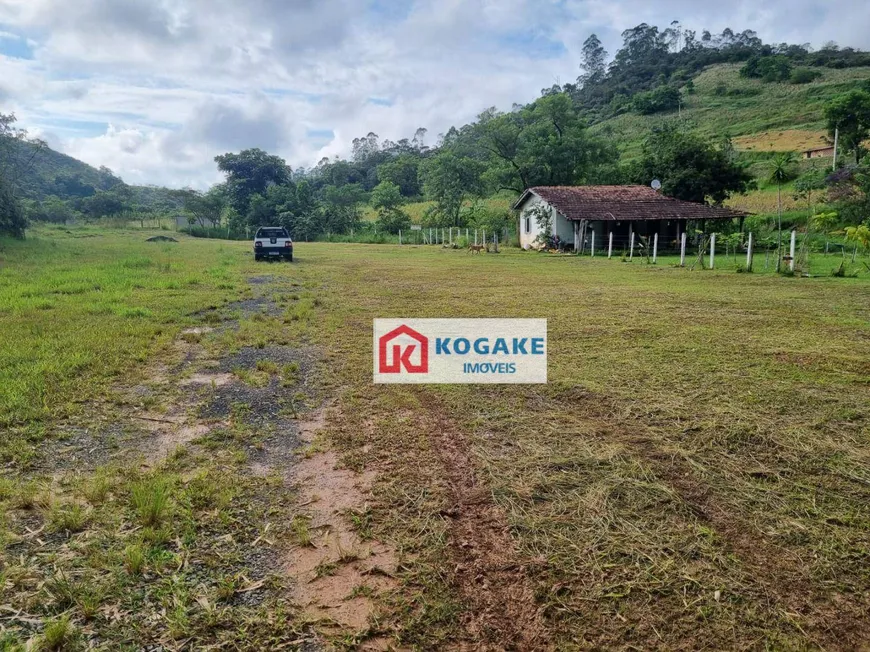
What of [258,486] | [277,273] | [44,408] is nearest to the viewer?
[258,486]

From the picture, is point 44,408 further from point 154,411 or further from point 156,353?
point 156,353

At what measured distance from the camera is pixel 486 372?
583 cm

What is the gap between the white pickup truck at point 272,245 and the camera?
19.7 m

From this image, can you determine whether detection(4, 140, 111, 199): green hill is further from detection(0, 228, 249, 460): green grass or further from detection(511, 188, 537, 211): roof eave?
detection(0, 228, 249, 460): green grass

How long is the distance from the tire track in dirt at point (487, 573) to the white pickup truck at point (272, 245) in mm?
17683

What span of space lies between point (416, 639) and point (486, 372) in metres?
3.84

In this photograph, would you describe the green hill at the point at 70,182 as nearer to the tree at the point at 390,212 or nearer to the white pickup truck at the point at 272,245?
the tree at the point at 390,212

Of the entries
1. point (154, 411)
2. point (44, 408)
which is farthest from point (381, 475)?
point (44, 408)

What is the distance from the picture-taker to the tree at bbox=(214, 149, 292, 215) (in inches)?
2069

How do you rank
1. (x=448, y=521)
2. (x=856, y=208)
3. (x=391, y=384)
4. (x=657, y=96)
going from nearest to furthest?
(x=448, y=521) < (x=391, y=384) < (x=856, y=208) < (x=657, y=96)

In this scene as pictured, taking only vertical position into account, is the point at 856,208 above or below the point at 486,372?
above

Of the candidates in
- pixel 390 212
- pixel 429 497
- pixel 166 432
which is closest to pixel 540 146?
pixel 390 212

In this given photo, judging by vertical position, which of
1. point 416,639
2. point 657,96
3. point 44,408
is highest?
point 657,96

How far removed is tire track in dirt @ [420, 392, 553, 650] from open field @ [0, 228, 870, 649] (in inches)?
0.5
